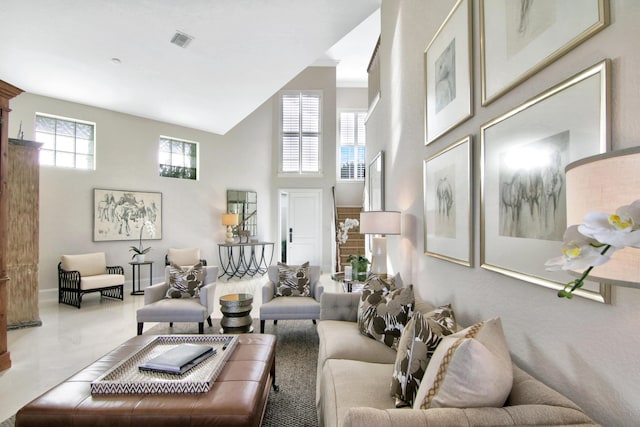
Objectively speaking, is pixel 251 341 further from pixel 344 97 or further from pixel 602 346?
pixel 344 97

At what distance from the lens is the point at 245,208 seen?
7746 millimetres

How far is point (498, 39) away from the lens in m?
1.61

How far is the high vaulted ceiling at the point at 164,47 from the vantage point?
3365 millimetres

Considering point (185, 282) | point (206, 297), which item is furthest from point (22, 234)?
point (206, 297)

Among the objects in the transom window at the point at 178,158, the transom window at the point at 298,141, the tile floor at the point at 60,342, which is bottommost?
the tile floor at the point at 60,342

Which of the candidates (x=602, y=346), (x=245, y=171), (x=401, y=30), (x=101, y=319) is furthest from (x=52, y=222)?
(x=602, y=346)

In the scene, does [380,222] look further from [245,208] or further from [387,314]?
[245,208]

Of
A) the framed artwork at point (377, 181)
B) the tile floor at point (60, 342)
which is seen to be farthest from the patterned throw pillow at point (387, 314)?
the tile floor at point (60, 342)

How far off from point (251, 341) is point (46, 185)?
16.7 ft

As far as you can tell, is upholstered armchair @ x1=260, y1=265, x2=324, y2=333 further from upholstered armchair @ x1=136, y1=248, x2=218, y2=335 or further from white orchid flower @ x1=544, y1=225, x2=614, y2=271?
white orchid flower @ x1=544, y1=225, x2=614, y2=271

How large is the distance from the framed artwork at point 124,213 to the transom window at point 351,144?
522 cm

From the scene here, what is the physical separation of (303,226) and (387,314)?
609 cm

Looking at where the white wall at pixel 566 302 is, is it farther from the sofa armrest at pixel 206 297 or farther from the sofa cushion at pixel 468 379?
the sofa armrest at pixel 206 297

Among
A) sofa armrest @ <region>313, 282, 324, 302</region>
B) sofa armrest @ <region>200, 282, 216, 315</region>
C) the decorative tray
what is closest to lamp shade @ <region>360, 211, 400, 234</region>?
sofa armrest @ <region>313, 282, 324, 302</region>
